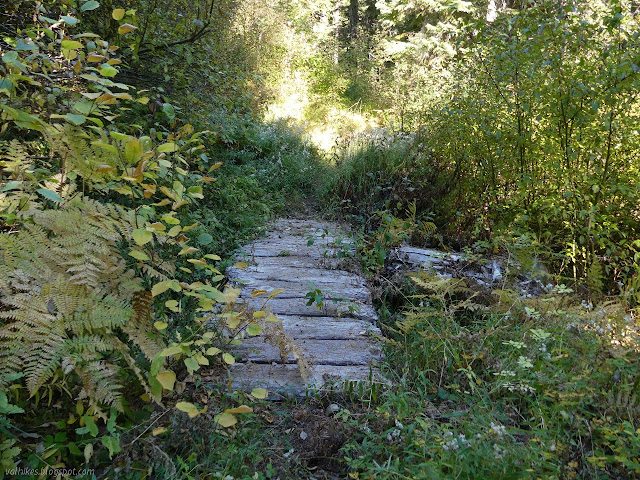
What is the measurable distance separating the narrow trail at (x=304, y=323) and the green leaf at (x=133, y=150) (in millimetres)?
912

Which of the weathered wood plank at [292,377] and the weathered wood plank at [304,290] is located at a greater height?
the weathered wood plank at [304,290]

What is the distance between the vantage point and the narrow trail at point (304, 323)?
7.90 feet

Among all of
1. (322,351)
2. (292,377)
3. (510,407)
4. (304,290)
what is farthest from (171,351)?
(304,290)

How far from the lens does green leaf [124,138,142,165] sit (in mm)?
1677

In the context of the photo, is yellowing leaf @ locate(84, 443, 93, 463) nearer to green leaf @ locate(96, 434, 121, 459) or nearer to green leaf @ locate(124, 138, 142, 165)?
green leaf @ locate(96, 434, 121, 459)

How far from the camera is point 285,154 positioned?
7.38 metres

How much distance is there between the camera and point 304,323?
3104mm

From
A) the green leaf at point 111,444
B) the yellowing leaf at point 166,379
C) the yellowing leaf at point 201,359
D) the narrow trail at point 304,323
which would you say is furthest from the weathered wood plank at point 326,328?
the green leaf at point 111,444

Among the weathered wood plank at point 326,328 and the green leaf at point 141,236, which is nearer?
the green leaf at point 141,236

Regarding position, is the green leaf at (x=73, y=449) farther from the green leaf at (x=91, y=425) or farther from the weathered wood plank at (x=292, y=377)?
the weathered wood plank at (x=292, y=377)

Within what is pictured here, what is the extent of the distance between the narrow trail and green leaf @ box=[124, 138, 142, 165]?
2.99 ft

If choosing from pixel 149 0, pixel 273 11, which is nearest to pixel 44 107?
pixel 149 0

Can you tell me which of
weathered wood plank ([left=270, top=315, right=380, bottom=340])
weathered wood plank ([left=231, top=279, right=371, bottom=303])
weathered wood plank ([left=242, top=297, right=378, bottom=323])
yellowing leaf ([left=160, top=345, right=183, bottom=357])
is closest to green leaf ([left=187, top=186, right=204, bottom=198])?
yellowing leaf ([left=160, top=345, right=183, bottom=357])

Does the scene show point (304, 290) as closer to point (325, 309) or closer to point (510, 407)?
point (325, 309)
